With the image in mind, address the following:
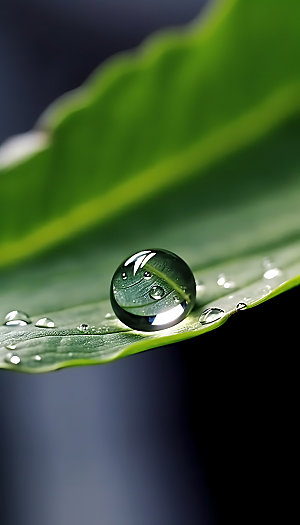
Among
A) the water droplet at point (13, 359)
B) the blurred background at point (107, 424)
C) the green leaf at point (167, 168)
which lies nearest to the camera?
the water droplet at point (13, 359)

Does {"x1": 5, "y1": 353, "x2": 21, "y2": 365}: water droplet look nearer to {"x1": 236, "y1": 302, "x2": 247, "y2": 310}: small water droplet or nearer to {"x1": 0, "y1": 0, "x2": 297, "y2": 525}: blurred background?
{"x1": 236, "y1": 302, "x2": 247, "y2": 310}: small water droplet

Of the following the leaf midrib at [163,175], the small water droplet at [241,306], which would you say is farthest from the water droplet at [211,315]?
the leaf midrib at [163,175]

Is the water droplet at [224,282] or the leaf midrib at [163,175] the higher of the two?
the leaf midrib at [163,175]

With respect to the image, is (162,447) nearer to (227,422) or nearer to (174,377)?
(174,377)

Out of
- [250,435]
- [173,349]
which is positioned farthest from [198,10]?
[250,435]

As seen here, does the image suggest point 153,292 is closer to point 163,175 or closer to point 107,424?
point 163,175

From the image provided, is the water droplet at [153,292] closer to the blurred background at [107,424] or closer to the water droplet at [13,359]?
the water droplet at [13,359]

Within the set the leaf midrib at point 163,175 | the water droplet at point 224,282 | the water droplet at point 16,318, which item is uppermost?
the leaf midrib at point 163,175
